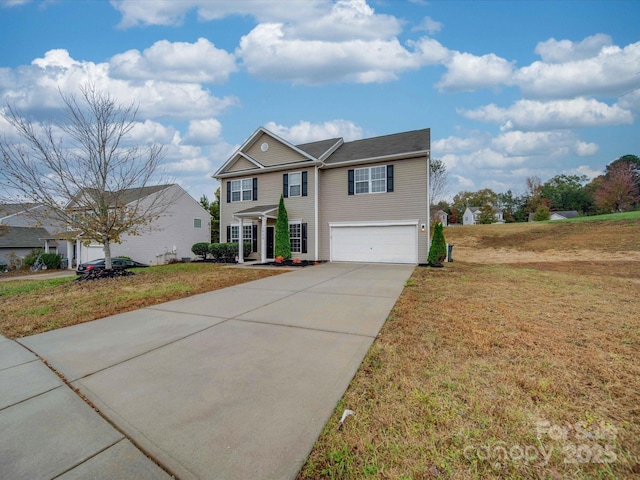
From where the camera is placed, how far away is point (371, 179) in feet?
48.4

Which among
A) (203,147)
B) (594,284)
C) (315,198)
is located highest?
(203,147)

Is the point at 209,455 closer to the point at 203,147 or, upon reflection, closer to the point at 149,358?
the point at 149,358

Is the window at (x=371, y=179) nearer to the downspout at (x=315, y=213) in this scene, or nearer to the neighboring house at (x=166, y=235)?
the downspout at (x=315, y=213)

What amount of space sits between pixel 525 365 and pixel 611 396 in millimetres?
722

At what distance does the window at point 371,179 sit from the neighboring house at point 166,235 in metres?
12.7

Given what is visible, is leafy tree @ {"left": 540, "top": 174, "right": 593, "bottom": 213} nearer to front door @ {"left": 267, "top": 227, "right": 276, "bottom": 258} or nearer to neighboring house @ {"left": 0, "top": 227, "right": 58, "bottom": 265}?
front door @ {"left": 267, "top": 227, "right": 276, "bottom": 258}

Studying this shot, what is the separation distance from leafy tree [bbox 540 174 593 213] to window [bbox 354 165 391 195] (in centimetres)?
5704

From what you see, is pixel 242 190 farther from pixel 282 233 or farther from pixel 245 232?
pixel 282 233

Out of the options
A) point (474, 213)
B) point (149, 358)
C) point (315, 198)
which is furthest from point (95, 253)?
point (474, 213)

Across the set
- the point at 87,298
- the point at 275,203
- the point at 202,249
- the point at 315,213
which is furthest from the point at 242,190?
the point at 87,298

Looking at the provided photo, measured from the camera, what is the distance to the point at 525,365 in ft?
10.8

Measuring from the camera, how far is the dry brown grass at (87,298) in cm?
550

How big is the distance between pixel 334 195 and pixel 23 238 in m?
32.9

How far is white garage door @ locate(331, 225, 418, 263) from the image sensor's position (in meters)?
14.0
